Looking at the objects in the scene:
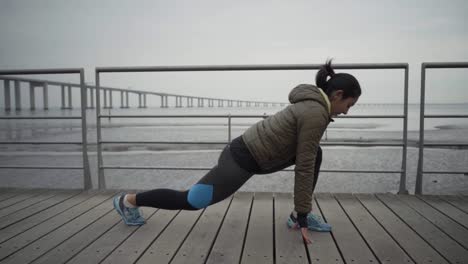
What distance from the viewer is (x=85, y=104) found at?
9.95ft

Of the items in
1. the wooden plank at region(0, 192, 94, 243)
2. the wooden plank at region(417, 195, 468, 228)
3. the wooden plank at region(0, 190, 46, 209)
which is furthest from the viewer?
the wooden plank at region(0, 190, 46, 209)

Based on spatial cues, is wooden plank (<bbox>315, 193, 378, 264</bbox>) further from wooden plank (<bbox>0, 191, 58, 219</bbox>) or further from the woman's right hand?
wooden plank (<bbox>0, 191, 58, 219</bbox>)

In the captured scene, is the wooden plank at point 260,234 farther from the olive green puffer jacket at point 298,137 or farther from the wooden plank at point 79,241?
the wooden plank at point 79,241

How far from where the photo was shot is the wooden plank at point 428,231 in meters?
1.67

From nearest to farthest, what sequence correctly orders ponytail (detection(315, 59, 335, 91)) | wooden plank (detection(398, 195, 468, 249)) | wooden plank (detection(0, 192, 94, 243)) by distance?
ponytail (detection(315, 59, 335, 91)) → wooden plank (detection(398, 195, 468, 249)) → wooden plank (detection(0, 192, 94, 243))

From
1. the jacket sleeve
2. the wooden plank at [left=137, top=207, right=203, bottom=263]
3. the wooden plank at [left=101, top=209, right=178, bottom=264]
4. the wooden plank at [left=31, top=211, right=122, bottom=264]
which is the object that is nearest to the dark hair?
the jacket sleeve

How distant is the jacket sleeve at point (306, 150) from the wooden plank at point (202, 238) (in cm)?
53

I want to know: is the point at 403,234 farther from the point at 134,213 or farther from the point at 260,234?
the point at 134,213

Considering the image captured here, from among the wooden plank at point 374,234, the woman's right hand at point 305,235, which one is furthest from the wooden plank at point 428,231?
the woman's right hand at point 305,235

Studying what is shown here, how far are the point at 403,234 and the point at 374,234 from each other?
164 millimetres

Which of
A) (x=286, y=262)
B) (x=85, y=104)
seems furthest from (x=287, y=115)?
(x=85, y=104)

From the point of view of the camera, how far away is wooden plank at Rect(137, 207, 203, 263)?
5.47 ft

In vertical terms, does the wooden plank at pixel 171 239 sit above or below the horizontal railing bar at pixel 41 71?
below

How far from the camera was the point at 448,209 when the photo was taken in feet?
7.83
